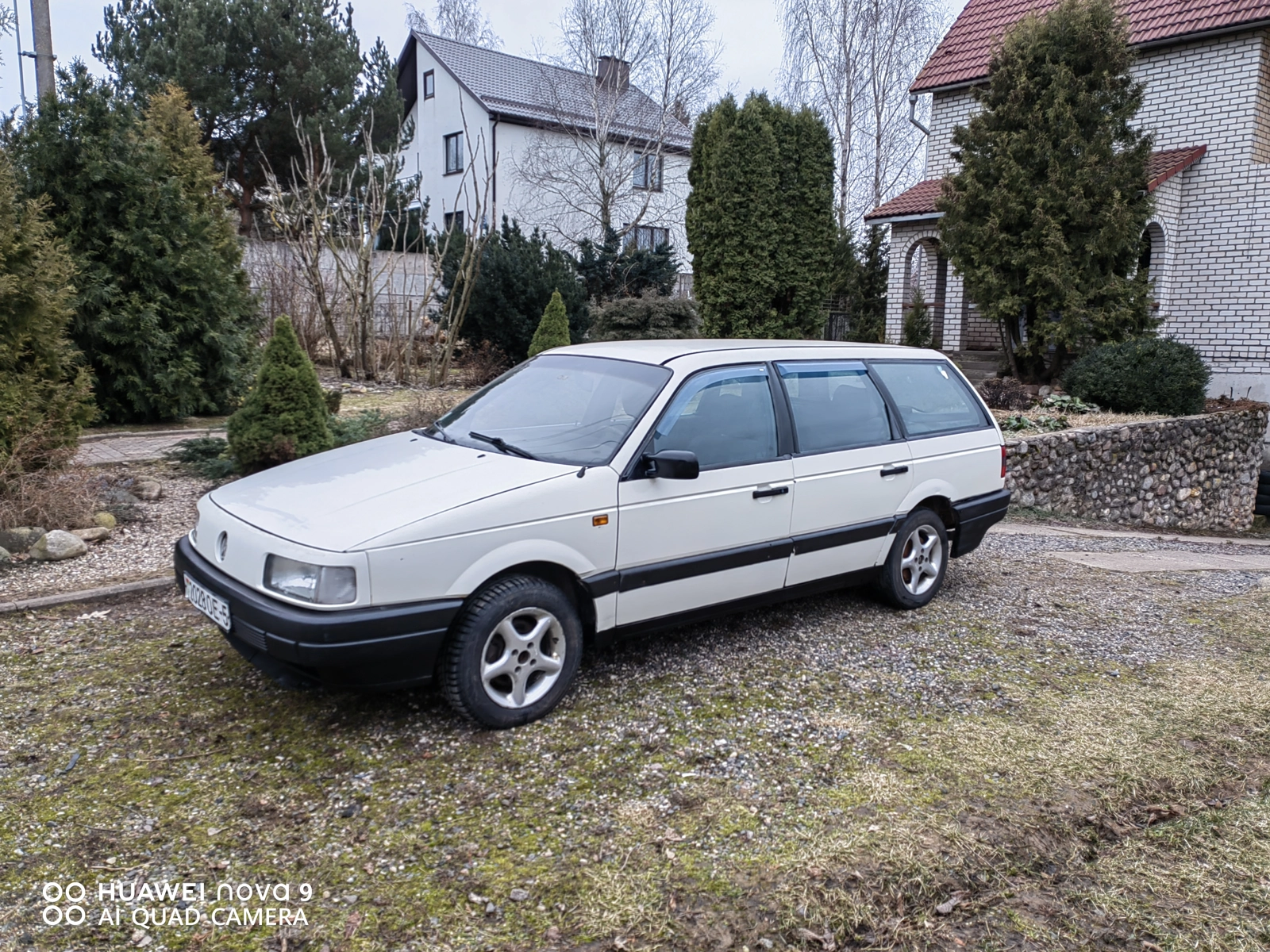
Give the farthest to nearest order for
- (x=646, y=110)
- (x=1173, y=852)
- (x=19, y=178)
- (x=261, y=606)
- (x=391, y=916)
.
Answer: (x=646, y=110) → (x=19, y=178) → (x=261, y=606) → (x=1173, y=852) → (x=391, y=916)

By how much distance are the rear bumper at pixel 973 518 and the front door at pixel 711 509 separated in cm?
171

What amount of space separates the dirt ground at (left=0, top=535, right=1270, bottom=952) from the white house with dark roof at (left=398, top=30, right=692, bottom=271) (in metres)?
25.0

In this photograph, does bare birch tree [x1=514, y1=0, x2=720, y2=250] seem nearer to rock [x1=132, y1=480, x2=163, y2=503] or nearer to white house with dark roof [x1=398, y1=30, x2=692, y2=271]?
white house with dark roof [x1=398, y1=30, x2=692, y2=271]

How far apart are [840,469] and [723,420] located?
843 mm

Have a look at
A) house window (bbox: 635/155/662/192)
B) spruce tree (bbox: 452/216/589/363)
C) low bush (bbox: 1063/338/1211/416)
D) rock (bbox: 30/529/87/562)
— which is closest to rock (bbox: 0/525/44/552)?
rock (bbox: 30/529/87/562)

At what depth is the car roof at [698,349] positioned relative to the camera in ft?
16.7

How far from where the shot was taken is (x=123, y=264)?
35.7ft

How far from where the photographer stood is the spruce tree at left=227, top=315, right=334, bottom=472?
26.9 ft

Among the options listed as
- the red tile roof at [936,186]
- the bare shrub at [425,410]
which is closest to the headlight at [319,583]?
the bare shrub at [425,410]

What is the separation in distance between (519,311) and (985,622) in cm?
1305

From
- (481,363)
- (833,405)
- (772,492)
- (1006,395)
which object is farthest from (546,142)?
(772,492)

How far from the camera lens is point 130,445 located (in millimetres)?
10172

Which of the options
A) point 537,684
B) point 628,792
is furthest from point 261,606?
point 628,792

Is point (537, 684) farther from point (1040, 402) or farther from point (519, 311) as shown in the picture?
point (519, 311)
